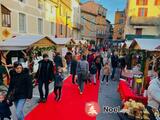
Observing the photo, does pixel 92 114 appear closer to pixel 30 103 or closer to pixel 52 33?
pixel 30 103

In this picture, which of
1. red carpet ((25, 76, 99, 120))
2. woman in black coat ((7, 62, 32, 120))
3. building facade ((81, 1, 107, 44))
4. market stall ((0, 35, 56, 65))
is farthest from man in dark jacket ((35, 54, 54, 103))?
building facade ((81, 1, 107, 44))

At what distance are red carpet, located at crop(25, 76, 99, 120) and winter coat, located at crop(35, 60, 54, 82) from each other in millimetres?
976

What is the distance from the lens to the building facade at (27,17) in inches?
646

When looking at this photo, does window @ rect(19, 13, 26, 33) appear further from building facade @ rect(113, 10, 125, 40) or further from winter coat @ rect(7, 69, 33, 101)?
building facade @ rect(113, 10, 125, 40)

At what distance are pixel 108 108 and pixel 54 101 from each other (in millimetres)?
2173

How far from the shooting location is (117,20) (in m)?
73.8

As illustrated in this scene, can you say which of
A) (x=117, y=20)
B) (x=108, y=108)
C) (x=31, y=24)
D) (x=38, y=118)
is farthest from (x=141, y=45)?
(x=117, y=20)

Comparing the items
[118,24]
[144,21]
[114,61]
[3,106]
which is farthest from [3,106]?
[118,24]

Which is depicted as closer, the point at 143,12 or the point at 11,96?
the point at 11,96

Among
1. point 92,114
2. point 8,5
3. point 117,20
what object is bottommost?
point 92,114

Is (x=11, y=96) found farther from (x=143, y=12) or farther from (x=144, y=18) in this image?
(x=143, y=12)

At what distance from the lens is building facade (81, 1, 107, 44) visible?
59656mm

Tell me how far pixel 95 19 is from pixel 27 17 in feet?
157

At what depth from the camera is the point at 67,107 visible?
8516 mm
